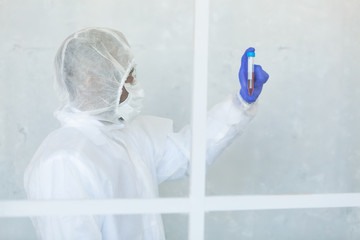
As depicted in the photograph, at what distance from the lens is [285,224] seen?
259 centimetres

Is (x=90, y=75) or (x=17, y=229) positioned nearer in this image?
(x=90, y=75)

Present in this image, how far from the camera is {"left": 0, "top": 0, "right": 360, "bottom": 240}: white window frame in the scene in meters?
0.83

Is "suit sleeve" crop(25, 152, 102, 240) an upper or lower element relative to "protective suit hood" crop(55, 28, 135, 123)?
lower

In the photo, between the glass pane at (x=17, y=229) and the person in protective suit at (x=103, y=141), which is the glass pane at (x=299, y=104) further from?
the glass pane at (x=17, y=229)

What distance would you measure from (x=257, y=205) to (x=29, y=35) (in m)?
1.80

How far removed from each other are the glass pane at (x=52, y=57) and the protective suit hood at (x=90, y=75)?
85 centimetres

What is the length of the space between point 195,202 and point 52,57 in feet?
5.54

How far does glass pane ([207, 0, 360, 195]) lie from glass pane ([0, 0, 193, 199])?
0.88 feet

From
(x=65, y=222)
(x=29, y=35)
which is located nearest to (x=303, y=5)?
(x=29, y=35)

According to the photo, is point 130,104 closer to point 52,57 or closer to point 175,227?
point 52,57

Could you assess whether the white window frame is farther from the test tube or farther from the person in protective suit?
the test tube

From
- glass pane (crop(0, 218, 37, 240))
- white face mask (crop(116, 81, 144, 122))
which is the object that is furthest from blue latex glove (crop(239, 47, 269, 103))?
glass pane (crop(0, 218, 37, 240))

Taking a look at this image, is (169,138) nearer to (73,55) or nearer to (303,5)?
(73,55)

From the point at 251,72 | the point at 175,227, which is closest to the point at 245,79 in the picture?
the point at 251,72
